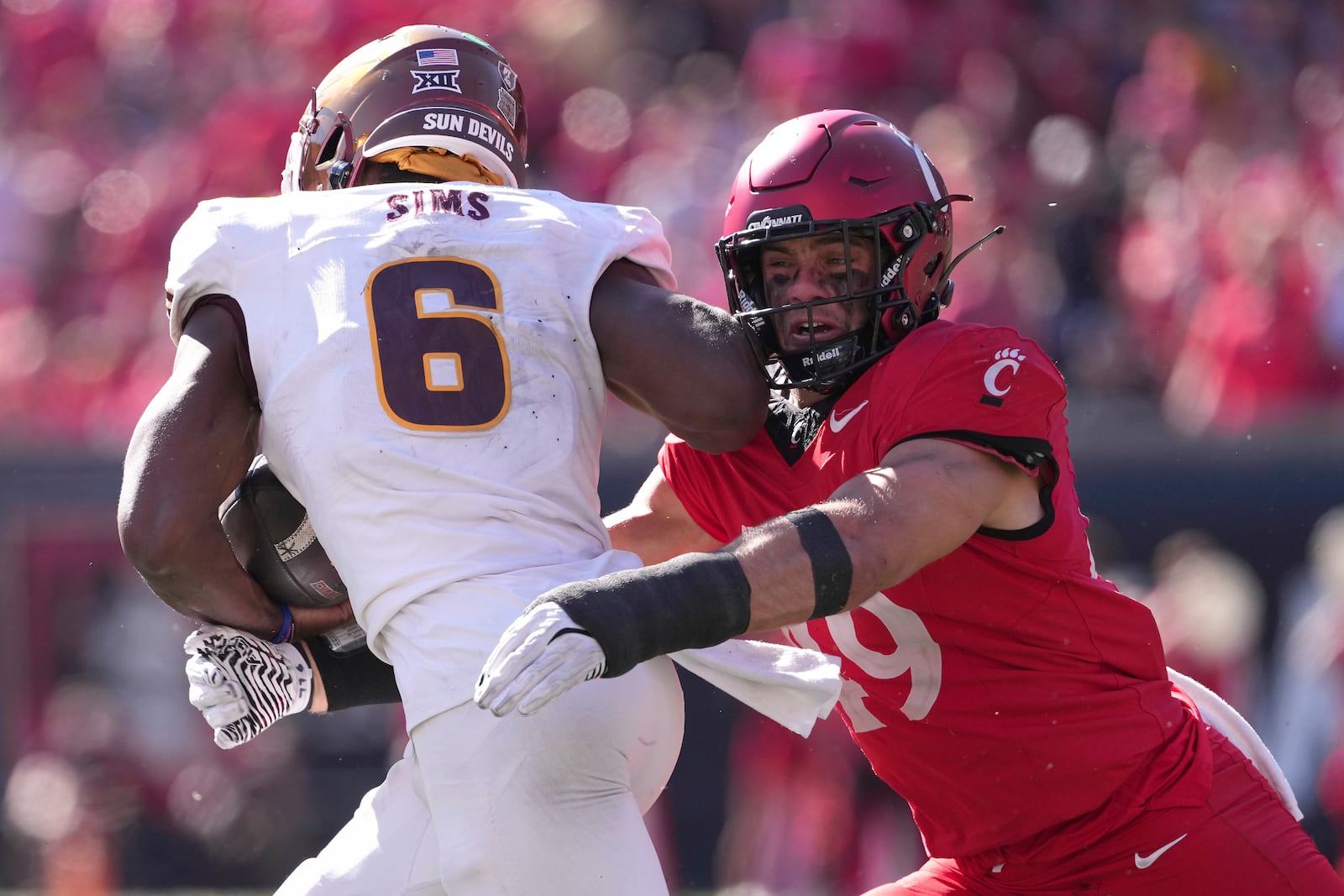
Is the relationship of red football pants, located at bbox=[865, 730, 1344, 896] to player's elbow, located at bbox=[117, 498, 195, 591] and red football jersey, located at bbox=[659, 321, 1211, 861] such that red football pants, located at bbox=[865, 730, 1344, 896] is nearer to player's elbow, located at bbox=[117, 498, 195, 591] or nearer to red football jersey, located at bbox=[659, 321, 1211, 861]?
red football jersey, located at bbox=[659, 321, 1211, 861]

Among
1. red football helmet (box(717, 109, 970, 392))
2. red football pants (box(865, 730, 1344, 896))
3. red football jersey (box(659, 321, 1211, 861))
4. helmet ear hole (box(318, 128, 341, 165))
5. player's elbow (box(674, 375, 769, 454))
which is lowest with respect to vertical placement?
red football pants (box(865, 730, 1344, 896))

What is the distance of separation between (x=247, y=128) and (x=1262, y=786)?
526 centimetres

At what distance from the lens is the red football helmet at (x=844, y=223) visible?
8.46ft

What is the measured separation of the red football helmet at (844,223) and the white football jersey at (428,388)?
0.39m

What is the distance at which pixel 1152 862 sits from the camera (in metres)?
2.50

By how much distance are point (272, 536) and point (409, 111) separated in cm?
78

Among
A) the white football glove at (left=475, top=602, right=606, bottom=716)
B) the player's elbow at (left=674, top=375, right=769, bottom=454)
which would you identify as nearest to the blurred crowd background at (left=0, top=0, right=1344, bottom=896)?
the player's elbow at (left=674, top=375, right=769, bottom=454)

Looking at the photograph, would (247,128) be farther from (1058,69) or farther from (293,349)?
(293,349)

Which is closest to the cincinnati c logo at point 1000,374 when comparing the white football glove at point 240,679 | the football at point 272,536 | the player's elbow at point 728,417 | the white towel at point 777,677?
the player's elbow at point 728,417

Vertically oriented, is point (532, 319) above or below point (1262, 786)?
above

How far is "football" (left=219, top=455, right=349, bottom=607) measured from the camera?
2412mm

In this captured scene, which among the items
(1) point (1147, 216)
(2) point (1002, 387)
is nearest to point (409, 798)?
(2) point (1002, 387)

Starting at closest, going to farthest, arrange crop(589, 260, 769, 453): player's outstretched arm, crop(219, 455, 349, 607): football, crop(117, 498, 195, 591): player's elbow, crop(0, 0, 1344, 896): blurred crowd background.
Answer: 1. crop(117, 498, 195, 591): player's elbow
2. crop(589, 260, 769, 453): player's outstretched arm
3. crop(219, 455, 349, 607): football
4. crop(0, 0, 1344, 896): blurred crowd background

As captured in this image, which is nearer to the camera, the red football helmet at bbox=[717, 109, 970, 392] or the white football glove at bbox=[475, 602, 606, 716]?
the white football glove at bbox=[475, 602, 606, 716]
